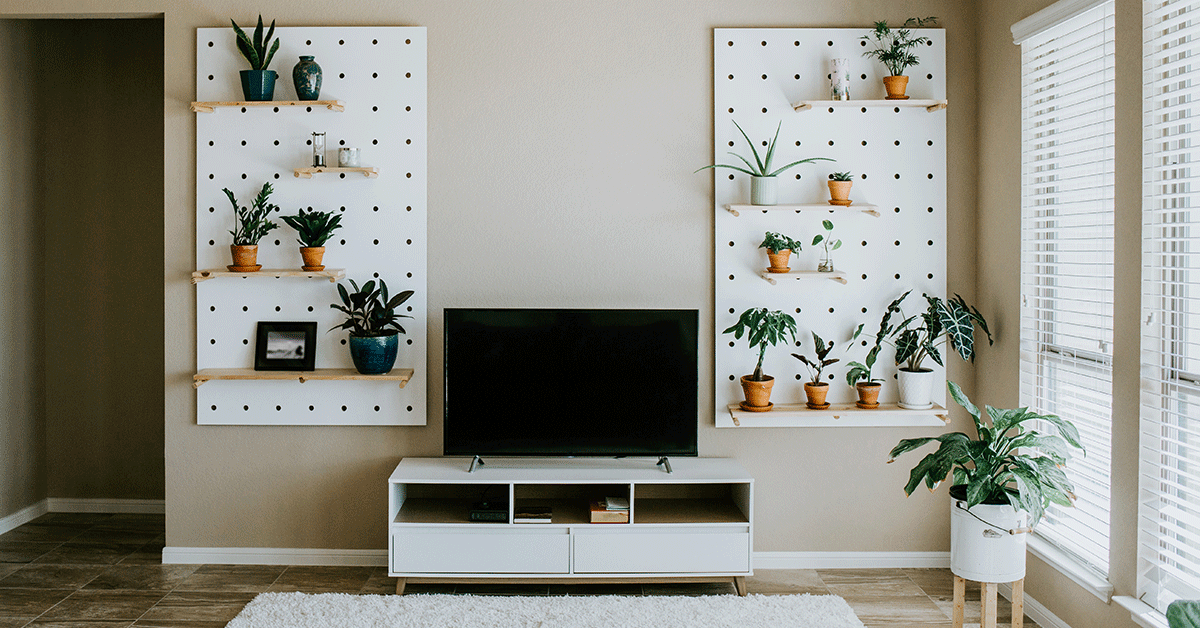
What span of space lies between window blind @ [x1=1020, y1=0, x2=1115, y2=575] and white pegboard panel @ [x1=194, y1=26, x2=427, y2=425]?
7.88 ft

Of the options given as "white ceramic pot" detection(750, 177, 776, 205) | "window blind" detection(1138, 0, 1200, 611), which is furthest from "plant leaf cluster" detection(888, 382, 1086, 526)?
"white ceramic pot" detection(750, 177, 776, 205)

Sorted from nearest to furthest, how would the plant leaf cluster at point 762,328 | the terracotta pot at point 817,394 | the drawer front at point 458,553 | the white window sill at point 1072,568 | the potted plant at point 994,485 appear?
the potted plant at point 994,485, the white window sill at point 1072,568, the drawer front at point 458,553, the plant leaf cluster at point 762,328, the terracotta pot at point 817,394

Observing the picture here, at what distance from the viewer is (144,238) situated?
4066 mm

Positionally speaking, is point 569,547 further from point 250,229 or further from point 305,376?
point 250,229

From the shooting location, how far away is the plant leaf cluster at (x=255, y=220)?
3.19m

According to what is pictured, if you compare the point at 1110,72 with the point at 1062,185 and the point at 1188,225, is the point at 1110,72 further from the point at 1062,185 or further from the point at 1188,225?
the point at 1188,225

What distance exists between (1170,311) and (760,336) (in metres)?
1.33

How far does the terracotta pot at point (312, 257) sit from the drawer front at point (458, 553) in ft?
3.62

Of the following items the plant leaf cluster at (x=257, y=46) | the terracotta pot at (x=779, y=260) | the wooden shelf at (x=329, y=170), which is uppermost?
the plant leaf cluster at (x=257, y=46)

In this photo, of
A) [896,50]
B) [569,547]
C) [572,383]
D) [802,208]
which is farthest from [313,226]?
[896,50]

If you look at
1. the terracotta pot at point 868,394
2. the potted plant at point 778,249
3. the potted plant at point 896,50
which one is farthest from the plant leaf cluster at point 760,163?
the terracotta pot at point 868,394

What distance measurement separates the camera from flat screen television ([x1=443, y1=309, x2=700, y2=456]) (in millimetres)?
3117

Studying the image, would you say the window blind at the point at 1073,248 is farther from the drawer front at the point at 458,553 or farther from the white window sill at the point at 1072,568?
the drawer front at the point at 458,553

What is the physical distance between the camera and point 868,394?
127 inches
